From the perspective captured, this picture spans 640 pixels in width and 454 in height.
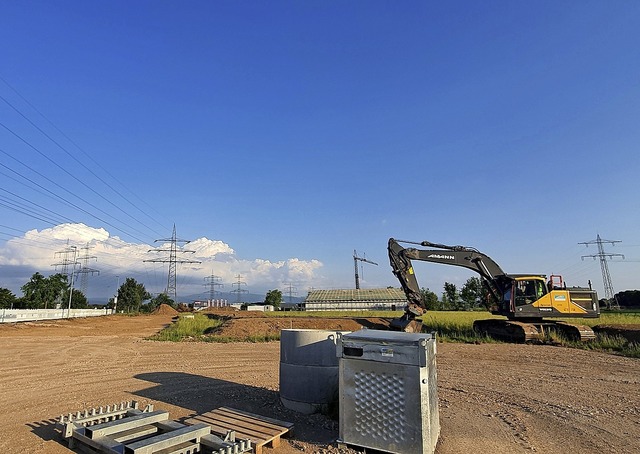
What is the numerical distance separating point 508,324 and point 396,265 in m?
5.46

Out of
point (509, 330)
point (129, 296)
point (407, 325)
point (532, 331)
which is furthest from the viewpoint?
point (129, 296)

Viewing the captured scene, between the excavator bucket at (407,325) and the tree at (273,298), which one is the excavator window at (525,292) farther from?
the tree at (273,298)

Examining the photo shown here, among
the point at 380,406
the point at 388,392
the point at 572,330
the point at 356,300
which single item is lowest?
the point at 572,330

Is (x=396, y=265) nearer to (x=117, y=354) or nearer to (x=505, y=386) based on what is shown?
(x=505, y=386)

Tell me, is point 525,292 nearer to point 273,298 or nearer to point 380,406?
point 380,406

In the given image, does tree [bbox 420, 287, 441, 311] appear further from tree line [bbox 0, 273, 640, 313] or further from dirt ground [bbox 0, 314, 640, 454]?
dirt ground [bbox 0, 314, 640, 454]

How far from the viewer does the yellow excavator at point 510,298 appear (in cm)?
1728

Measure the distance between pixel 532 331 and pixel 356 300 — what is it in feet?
237

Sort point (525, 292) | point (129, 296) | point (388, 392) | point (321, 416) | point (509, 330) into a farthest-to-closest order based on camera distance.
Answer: point (129, 296)
point (525, 292)
point (509, 330)
point (321, 416)
point (388, 392)

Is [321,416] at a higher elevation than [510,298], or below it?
below

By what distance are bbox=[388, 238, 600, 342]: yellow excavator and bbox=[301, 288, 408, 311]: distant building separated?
62.4 metres

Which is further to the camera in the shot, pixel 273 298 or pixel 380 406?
pixel 273 298

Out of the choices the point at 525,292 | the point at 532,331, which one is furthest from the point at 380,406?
the point at 525,292

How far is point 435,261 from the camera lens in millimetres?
19578
